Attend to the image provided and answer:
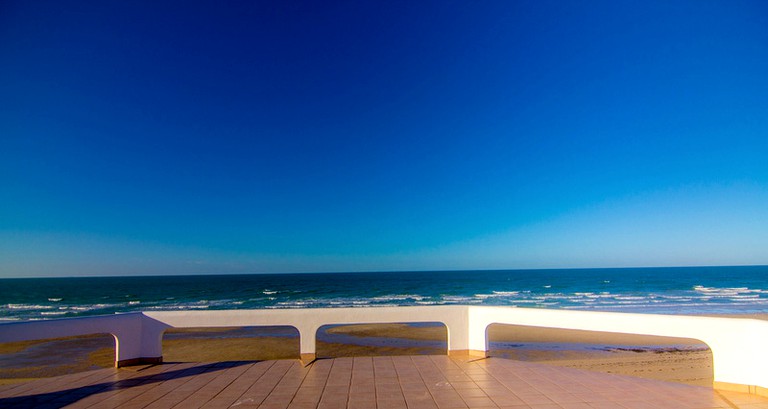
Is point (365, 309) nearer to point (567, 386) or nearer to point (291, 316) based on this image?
point (291, 316)

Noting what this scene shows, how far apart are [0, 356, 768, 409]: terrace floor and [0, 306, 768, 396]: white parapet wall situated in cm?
29

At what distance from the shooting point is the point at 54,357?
11.3m

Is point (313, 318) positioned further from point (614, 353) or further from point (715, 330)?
point (614, 353)

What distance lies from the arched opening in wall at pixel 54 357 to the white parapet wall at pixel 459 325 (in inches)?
178

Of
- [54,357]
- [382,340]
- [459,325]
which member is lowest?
[382,340]

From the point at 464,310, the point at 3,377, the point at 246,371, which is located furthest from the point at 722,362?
the point at 3,377

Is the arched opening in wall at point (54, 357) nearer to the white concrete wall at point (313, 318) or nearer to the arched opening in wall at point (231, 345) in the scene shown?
the arched opening in wall at point (231, 345)

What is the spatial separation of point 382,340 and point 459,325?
24.6ft

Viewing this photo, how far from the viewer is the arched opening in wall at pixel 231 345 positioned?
1131 cm

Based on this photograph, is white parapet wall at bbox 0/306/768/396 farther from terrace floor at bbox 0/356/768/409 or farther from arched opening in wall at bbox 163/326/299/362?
arched opening in wall at bbox 163/326/299/362

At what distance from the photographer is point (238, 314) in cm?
621

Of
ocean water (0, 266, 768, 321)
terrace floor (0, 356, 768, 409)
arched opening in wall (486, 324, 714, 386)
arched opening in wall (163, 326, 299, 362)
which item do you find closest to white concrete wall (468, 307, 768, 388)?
terrace floor (0, 356, 768, 409)

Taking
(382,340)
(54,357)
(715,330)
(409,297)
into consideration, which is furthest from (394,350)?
(409,297)

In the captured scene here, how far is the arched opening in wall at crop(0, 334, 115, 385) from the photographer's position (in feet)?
31.4
